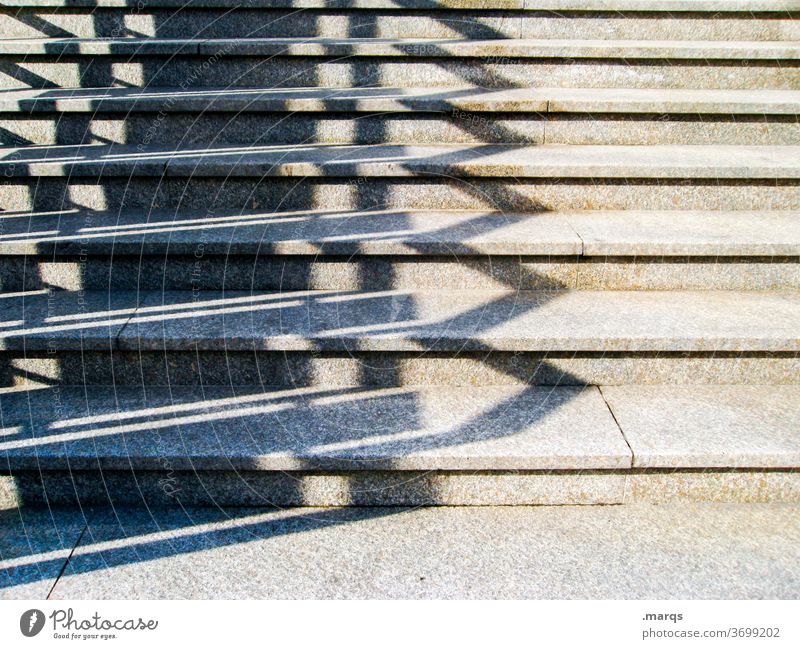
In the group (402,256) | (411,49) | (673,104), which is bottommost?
(402,256)

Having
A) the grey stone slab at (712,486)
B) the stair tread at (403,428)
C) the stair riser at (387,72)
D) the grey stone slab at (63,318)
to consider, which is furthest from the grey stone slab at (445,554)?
the stair riser at (387,72)

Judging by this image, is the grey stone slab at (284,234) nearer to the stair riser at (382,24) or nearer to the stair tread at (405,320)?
the stair tread at (405,320)

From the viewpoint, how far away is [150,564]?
1953 millimetres

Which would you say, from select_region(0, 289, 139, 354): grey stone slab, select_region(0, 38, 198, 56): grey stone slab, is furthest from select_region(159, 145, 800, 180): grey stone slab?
select_region(0, 38, 198, 56): grey stone slab

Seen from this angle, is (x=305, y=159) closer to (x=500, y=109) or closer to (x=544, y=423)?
(x=500, y=109)

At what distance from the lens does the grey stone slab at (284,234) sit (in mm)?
2605

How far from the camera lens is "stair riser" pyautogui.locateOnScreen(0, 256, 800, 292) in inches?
105

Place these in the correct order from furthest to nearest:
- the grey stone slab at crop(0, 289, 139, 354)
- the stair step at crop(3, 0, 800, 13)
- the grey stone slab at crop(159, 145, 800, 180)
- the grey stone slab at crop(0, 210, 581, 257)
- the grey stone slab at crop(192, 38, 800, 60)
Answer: the stair step at crop(3, 0, 800, 13)
the grey stone slab at crop(192, 38, 800, 60)
the grey stone slab at crop(159, 145, 800, 180)
the grey stone slab at crop(0, 210, 581, 257)
the grey stone slab at crop(0, 289, 139, 354)

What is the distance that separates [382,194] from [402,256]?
0.46 meters

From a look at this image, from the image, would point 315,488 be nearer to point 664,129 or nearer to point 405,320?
point 405,320

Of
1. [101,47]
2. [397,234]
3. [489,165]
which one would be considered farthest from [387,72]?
[101,47]

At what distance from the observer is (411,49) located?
11.6ft

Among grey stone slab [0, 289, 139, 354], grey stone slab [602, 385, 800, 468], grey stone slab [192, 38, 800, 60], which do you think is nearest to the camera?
grey stone slab [602, 385, 800, 468]

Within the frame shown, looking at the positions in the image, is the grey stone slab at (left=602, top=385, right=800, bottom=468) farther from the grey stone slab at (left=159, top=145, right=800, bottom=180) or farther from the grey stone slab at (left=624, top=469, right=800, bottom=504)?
the grey stone slab at (left=159, top=145, right=800, bottom=180)
